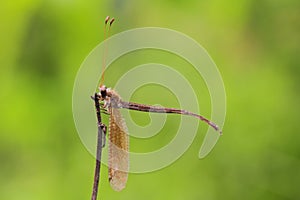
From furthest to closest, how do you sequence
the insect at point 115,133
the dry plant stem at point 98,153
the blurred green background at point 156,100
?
the blurred green background at point 156,100 < the insect at point 115,133 < the dry plant stem at point 98,153

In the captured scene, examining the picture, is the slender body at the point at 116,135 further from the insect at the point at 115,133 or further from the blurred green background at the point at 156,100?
the blurred green background at the point at 156,100

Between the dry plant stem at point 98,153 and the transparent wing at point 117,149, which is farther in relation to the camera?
the transparent wing at point 117,149

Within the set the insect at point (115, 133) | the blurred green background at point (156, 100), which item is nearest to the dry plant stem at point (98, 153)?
the insect at point (115, 133)

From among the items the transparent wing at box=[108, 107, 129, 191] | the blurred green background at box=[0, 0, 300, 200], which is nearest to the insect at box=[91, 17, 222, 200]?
the transparent wing at box=[108, 107, 129, 191]

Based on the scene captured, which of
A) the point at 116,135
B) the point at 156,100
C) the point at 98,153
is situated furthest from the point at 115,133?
the point at 156,100

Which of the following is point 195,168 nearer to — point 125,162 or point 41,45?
point 41,45

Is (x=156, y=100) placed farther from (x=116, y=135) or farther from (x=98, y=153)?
(x=98, y=153)

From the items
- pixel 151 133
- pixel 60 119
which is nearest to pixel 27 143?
pixel 60 119
